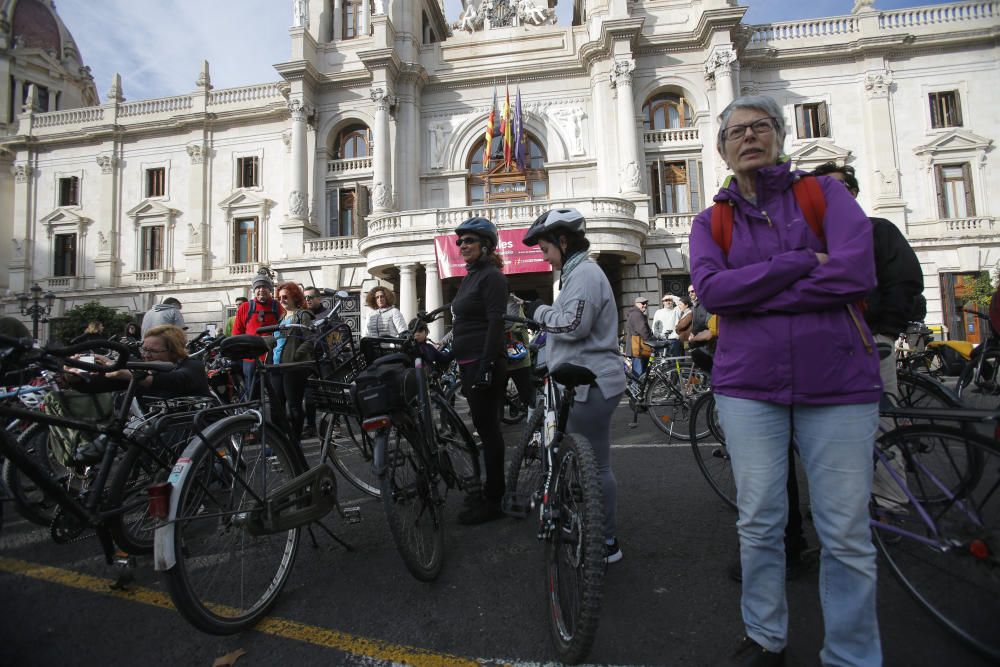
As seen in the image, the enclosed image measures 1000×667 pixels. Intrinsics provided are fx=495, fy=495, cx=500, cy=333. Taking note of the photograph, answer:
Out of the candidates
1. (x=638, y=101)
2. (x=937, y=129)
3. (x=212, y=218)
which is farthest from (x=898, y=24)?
(x=212, y=218)

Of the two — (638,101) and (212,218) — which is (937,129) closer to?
(638,101)

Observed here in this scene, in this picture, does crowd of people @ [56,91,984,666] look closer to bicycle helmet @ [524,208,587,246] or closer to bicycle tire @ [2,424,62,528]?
bicycle helmet @ [524,208,587,246]

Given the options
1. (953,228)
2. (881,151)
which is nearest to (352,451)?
(881,151)

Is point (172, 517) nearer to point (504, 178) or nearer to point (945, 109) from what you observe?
point (504, 178)

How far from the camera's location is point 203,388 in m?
3.45

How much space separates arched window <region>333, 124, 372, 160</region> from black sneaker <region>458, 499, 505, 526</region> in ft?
77.6

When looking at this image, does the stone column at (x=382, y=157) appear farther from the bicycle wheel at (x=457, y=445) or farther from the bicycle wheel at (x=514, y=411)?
the bicycle wheel at (x=457, y=445)

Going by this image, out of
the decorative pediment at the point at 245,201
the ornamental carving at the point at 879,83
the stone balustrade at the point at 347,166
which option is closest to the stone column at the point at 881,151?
the ornamental carving at the point at 879,83

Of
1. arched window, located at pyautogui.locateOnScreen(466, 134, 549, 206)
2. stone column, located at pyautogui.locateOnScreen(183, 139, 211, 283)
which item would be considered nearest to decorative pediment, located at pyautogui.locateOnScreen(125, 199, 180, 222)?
stone column, located at pyautogui.locateOnScreen(183, 139, 211, 283)

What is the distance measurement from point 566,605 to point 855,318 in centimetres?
160

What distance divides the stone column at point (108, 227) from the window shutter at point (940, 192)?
124ft

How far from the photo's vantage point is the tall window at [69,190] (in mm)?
27125

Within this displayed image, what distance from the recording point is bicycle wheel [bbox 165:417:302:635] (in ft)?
6.89

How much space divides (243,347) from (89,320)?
26.7 meters
